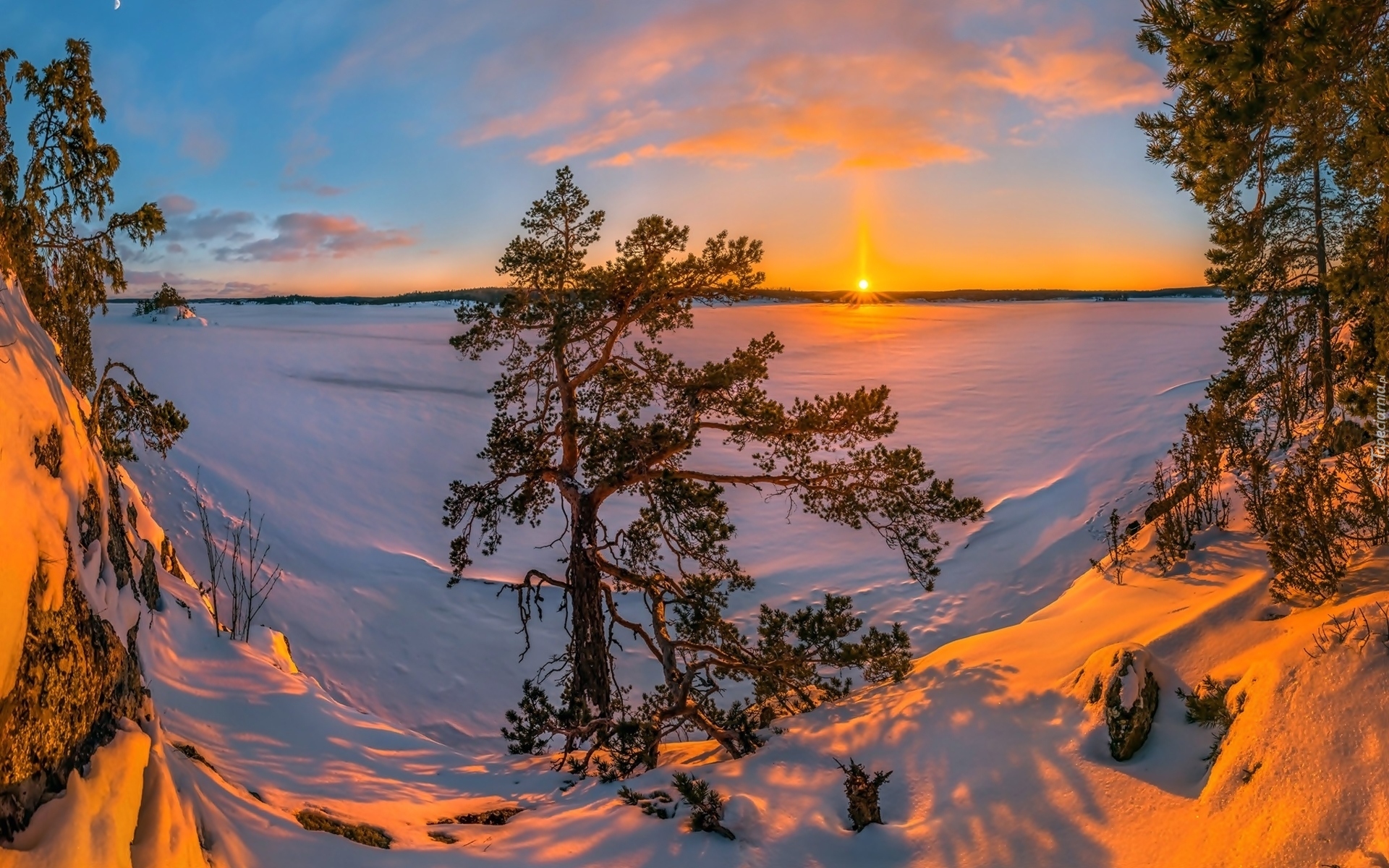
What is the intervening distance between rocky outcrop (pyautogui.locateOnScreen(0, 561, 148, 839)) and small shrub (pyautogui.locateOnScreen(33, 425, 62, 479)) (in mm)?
439

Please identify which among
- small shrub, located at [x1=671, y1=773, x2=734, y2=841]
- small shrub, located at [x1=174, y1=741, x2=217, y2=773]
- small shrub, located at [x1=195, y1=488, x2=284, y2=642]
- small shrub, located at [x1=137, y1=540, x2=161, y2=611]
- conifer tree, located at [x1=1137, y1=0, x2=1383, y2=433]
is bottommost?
small shrub, located at [x1=195, y1=488, x2=284, y2=642]

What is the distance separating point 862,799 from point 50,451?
15.8 feet

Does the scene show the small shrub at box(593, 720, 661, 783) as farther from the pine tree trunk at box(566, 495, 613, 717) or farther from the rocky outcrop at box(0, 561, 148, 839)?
the rocky outcrop at box(0, 561, 148, 839)

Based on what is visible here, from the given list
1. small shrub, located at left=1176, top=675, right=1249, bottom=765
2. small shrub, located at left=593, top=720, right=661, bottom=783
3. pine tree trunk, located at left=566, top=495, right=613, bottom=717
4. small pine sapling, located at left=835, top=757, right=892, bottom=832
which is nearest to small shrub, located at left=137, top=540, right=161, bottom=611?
pine tree trunk, located at left=566, top=495, right=613, bottom=717

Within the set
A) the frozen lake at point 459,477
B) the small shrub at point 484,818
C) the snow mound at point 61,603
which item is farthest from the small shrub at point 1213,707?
the frozen lake at point 459,477

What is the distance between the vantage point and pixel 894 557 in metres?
19.0

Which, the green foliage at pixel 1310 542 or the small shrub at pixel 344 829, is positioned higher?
the green foliage at pixel 1310 542

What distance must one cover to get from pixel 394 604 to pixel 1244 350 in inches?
689

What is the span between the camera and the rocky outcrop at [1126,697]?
454 centimetres

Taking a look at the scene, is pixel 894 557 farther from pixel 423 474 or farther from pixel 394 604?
pixel 423 474

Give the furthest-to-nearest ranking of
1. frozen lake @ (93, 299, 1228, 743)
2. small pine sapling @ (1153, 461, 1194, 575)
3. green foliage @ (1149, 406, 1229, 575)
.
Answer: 1. frozen lake @ (93, 299, 1228, 743)
2. green foliage @ (1149, 406, 1229, 575)
3. small pine sapling @ (1153, 461, 1194, 575)

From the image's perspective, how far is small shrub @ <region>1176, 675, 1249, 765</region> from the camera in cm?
414

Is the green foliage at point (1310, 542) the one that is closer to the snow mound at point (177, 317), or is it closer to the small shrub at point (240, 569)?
the small shrub at point (240, 569)

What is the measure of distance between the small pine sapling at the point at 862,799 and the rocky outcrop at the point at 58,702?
408cm
